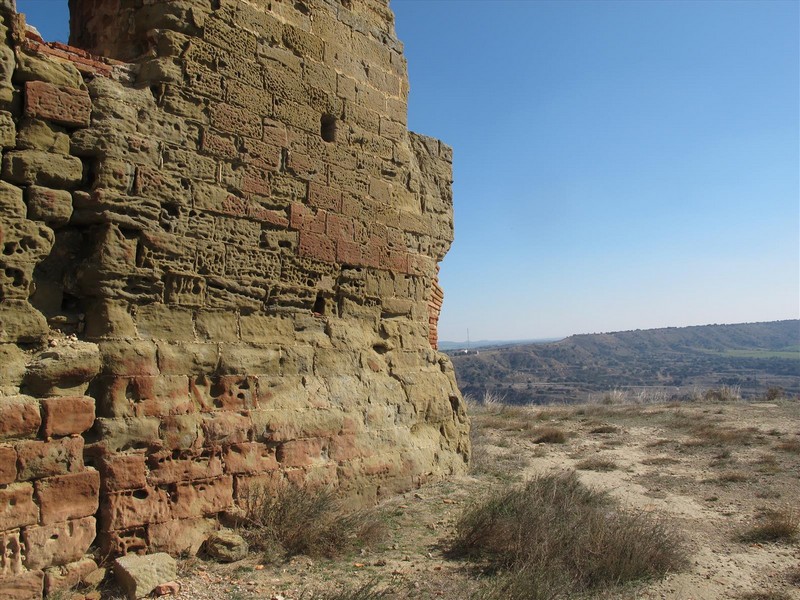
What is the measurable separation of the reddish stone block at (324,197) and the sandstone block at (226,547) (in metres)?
2.84

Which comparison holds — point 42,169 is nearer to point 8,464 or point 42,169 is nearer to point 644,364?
point 8,464

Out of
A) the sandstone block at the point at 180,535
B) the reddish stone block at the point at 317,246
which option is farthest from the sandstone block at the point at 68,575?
the reddish stone block at the point at 317,246

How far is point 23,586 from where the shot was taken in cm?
342

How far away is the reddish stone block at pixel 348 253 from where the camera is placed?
18.6 ft

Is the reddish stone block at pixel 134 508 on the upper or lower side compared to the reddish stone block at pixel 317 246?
lower

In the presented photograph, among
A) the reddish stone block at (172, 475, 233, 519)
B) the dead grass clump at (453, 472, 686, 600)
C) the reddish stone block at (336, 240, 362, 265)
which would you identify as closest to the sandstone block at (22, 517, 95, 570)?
the reddish stone block at (172, 475, 233, 519)

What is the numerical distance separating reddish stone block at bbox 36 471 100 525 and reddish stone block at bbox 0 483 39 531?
5cm

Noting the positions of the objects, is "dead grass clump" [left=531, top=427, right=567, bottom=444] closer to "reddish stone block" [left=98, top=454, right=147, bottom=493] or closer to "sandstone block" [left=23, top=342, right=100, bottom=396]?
"reddish stone block" [left=98, top=454, right=147, bottom=493]

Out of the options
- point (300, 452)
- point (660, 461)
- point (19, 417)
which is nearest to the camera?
point (19, 417)

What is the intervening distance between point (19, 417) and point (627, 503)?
6.08 meters

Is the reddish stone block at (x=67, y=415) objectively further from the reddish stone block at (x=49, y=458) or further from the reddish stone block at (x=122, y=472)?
the reddish stone block at (x=122, y=472)

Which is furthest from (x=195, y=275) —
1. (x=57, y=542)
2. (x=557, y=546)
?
(x=557, y=546)

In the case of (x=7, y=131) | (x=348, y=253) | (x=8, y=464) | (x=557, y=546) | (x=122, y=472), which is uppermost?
(x=7, y=131)

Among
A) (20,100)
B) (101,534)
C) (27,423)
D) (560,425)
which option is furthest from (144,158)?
(560,425)
